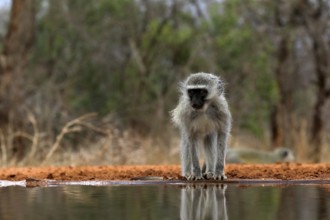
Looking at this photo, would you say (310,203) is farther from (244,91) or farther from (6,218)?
(244,91)

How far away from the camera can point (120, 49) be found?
3016cm

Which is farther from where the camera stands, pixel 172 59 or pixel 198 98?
pixel 172 59

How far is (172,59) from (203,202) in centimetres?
2300

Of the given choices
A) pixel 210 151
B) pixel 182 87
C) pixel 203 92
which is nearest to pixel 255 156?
pixel 182 87

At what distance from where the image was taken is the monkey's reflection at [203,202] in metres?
5.62

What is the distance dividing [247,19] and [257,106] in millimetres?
3626

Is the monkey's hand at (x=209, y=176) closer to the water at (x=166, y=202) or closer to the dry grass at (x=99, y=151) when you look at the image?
the water at (x=166, y=202)

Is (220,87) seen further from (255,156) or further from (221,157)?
(255,156)

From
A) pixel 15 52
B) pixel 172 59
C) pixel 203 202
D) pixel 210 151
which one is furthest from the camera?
pixel 172 59

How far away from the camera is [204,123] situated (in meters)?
8.76

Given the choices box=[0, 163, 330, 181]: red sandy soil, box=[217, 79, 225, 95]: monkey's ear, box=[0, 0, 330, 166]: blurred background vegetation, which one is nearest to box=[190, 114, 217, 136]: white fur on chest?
box=[217, 79, 225, 95]: monkey's ear

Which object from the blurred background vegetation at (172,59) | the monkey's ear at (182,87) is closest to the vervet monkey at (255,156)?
the blurred background vegetation at (172,59)

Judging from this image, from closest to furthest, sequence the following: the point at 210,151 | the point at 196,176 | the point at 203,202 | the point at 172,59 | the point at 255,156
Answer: the point at 203,202 → the point at 196,176 → the point at 210,151 → the point at 255,156 → the point at 172,59

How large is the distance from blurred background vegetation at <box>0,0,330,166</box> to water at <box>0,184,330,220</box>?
1121cm
